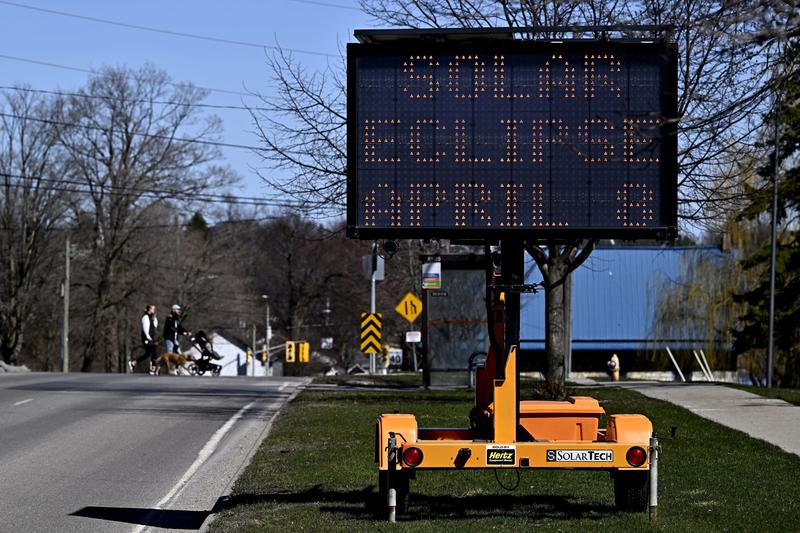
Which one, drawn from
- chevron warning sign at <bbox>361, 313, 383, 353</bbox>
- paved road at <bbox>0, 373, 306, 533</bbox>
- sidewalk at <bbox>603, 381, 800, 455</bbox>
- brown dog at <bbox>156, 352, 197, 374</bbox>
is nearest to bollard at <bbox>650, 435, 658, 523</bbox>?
paved road at <bbox>0, 373, 306, 533</bbox>

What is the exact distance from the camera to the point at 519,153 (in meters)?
9.89

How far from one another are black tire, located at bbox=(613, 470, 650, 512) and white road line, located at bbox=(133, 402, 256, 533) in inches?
166

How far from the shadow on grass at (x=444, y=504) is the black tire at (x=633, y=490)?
0.19m

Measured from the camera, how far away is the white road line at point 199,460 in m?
12.1

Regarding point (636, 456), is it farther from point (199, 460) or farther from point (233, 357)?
point (233, 357)

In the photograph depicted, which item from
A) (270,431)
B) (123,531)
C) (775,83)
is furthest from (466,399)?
(775,83)

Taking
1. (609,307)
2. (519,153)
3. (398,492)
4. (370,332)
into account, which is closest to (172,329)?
(370,332)

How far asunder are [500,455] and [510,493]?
2.16m

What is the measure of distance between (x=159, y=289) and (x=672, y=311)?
1210 inches

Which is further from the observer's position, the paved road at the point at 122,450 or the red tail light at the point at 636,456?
the paved road at the point at 122,450

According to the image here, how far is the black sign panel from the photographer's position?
9.84 metres

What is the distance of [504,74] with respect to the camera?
32.8ft

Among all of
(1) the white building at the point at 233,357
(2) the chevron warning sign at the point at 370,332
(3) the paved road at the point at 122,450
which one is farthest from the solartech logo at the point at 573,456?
(1) the white building at the point at 233,357

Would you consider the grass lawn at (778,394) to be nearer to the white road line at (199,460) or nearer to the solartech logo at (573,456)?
the white road line at (199,460)
